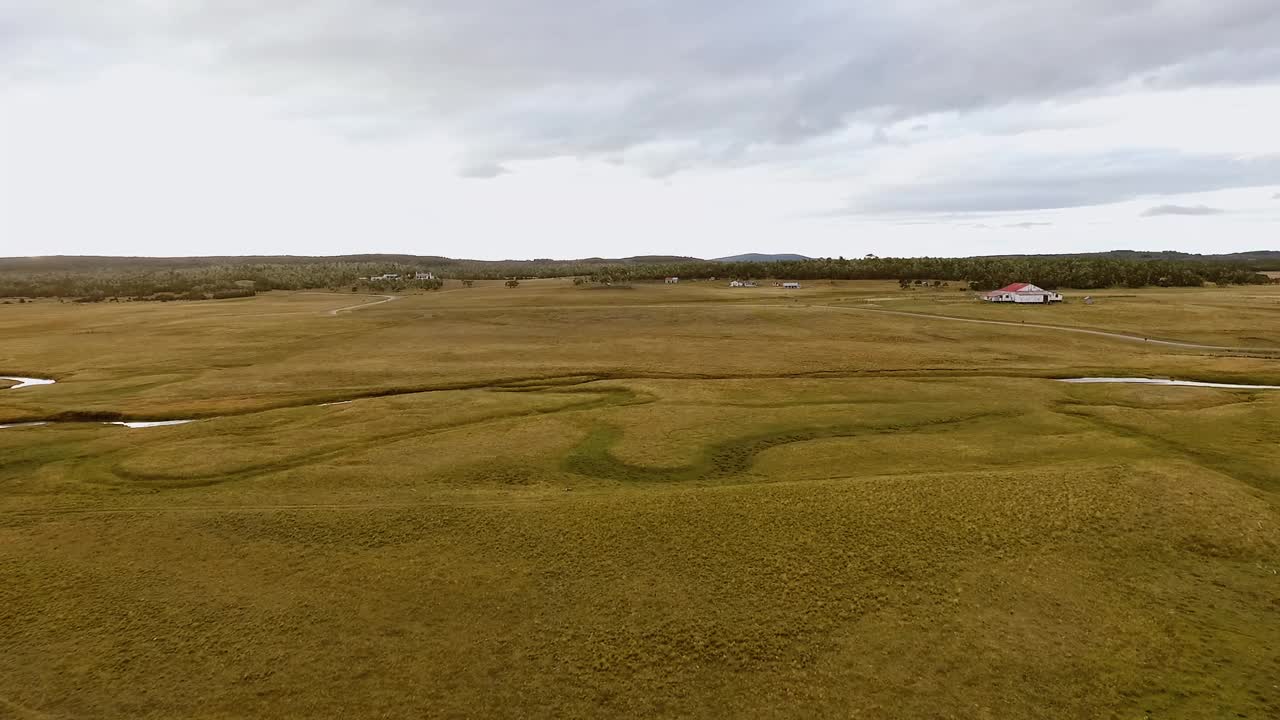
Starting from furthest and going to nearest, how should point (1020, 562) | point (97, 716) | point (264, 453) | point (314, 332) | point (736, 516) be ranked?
point (314, 332) < point (264, 453) < point (736, 516) < point (1020, 562) < point (97, 716)

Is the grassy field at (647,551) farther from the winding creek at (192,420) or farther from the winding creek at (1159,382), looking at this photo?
the winding creek at (1159,382)

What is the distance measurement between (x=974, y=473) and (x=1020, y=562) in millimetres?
9634

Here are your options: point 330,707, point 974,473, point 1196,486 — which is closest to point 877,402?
point 974,473

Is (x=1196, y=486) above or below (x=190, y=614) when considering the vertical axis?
above

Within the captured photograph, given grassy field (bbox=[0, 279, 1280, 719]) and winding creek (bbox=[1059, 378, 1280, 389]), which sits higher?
winding creek (bbox=[1059, 378, 1280, 389])

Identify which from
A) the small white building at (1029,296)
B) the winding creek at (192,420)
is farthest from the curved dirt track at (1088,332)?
the small white building at (1029,296)

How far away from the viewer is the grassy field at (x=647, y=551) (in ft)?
64.1

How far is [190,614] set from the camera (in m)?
23.1

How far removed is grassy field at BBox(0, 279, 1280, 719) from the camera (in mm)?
19531

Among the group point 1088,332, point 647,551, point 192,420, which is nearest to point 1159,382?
point 1088,332

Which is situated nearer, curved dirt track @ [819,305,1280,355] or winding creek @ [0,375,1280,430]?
winding creek @ [0,375,1280,430]

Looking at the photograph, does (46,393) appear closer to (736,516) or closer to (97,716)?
(97,716)

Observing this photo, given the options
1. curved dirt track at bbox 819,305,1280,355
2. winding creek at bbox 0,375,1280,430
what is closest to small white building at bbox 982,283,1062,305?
curved dirt track at bbox 819,305,1280,355

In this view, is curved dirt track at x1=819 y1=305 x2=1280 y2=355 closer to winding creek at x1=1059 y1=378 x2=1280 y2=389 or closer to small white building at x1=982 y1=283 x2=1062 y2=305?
winding creek at x1=1059 y1=378 x2=1280 y2=389
